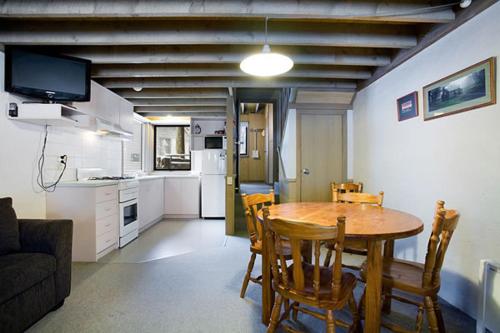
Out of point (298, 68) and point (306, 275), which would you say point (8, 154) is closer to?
point (306, 275)

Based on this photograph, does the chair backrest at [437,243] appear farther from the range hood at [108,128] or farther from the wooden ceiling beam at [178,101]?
the wooden ceiling beam at [178,101]

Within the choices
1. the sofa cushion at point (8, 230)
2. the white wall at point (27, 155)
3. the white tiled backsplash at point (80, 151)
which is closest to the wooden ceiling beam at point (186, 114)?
the white tiled backsplash at point (80, 151)

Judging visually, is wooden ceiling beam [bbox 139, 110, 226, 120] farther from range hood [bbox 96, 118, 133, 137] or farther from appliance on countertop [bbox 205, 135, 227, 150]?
range hood [bbox 96, 118, 133, 137]

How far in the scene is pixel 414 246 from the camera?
257 centimetres

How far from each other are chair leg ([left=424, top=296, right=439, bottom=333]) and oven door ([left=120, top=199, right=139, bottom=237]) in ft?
11.5

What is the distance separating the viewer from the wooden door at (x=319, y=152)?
13.2 ft

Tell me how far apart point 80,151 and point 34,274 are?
7.13ft

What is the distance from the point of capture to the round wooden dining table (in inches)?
53.8

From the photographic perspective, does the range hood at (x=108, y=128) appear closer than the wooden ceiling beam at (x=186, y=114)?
Yes

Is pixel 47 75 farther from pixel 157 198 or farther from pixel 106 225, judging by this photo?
pixel 157 198

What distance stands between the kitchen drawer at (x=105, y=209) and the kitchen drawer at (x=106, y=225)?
0.17 ft

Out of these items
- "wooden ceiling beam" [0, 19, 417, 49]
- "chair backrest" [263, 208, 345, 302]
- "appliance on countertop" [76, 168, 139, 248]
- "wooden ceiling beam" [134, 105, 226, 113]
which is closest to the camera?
"chair backrest" [263, 208, 345, 302]

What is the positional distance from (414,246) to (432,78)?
1.70m

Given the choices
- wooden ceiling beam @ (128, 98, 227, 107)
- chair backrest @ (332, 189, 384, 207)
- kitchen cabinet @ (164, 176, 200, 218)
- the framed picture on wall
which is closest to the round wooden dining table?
chair backrest @ (332, 189, 384, 207)
